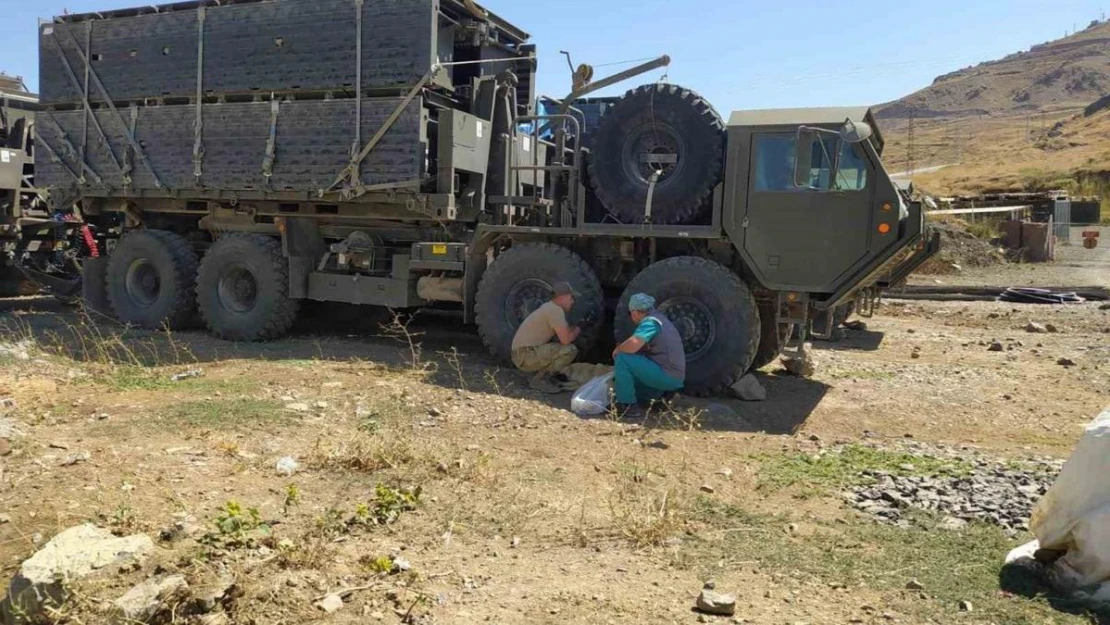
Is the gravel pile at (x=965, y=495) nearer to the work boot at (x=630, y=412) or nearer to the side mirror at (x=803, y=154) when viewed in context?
the work boot at (x=630, y=412)

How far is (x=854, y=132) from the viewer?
765 centimetres

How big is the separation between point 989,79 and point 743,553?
358 ft

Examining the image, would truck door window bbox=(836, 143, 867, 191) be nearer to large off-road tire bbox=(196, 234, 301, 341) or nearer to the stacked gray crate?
the stacked gray crate

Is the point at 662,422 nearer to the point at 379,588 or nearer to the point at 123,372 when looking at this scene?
the point at 379,588

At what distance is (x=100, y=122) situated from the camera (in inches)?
450

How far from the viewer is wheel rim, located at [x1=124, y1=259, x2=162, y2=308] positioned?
467 inches

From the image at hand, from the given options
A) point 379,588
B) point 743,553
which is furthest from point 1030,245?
point 379,588

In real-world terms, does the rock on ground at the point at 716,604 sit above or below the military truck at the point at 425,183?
below

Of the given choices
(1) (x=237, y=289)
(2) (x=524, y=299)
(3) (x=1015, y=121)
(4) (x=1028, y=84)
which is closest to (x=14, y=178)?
(1) (x=237, y=289)

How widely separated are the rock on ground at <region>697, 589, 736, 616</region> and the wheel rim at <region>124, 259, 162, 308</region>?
995 centimetres

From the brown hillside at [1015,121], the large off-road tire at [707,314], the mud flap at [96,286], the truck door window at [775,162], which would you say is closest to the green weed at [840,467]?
the large off-road tire at [707,314]

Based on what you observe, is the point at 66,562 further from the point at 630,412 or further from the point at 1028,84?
the point at 1028,84

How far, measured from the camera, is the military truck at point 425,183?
829cm

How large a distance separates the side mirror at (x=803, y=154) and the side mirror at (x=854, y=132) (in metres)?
0.33
